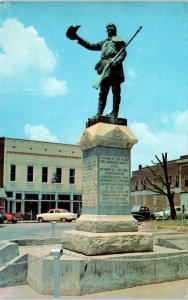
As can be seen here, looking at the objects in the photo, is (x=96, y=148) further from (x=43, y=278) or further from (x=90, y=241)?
(x=43, y=278)

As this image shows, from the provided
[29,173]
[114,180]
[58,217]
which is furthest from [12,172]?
[114,180]

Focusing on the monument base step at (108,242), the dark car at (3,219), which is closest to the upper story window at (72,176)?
the dark car at (3,219)

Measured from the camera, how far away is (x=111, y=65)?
10.3 meters

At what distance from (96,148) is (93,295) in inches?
132

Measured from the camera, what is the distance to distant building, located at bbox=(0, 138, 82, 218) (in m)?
41.8

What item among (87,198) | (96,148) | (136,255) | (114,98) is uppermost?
(114,98)

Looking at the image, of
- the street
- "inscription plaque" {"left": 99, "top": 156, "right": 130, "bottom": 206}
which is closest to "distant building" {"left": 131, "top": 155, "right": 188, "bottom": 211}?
the street

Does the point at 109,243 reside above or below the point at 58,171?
below

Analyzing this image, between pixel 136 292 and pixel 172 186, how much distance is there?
48.6 m

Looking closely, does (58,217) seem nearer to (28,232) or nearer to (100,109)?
(28,232)

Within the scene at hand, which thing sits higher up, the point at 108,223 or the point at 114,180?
the point at 114,180

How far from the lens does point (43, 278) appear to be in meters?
7.73

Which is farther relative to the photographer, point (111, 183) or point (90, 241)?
point (111, 183)

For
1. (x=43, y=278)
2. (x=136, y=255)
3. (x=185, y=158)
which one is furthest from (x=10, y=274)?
(x=185, y=158)
